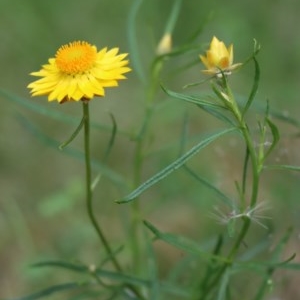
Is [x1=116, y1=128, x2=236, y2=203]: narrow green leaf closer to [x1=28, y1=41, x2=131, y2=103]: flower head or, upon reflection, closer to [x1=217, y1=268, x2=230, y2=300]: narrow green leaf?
[x1=28, y1=41, x2=131, y2=103]: flower head

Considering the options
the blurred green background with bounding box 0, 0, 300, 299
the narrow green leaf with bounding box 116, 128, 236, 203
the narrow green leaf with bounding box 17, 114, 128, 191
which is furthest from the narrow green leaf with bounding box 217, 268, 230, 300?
the blurred green background with bounding box 0, 0, 300, 299

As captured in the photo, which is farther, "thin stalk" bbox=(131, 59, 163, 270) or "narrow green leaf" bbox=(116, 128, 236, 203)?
"thin stalk" bbox=(131, 59, 163, 270)

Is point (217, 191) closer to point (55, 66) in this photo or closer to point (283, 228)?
point (55, 66)

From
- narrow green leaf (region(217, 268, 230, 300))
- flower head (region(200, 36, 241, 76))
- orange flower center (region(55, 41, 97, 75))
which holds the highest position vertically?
orange flower center (region(55, 41, 97, 75))

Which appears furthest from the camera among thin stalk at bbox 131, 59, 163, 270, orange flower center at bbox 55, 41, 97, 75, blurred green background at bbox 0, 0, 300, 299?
blurred green background at bbox 0, 0, 300, 299

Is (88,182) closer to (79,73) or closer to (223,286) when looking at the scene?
(79,73)

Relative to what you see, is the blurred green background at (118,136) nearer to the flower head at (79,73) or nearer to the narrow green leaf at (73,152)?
the narrow green leaf at (73,152)

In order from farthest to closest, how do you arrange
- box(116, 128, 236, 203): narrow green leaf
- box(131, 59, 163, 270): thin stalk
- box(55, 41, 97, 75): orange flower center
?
box(131, 59, 163, 270): thin stalk, box(55, 41, 97, 75): orange flower center, box(116, 128, 236, 203): narrow green leaf
